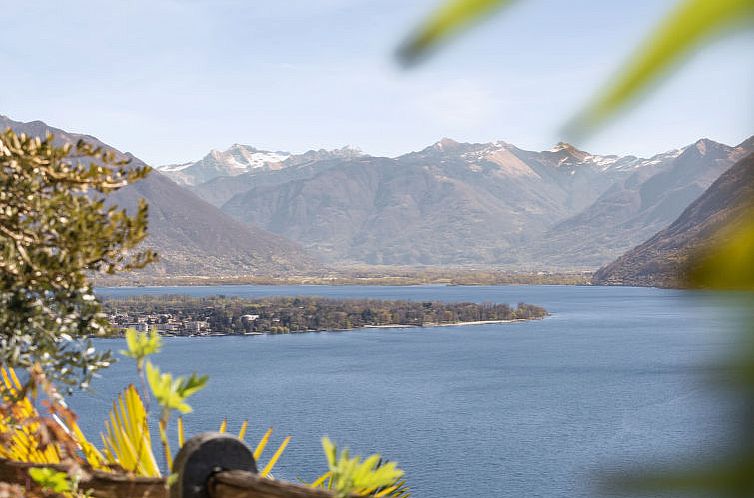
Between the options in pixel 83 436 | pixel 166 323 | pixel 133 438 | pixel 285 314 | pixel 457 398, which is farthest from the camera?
pixel 285 314

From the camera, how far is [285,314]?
84.6 m

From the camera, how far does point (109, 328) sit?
12.3 feet

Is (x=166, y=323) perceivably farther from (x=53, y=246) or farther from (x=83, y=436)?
(x=83, y=436)

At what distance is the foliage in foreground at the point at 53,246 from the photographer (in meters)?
3.19

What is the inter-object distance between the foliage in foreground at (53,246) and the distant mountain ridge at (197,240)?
164 metres

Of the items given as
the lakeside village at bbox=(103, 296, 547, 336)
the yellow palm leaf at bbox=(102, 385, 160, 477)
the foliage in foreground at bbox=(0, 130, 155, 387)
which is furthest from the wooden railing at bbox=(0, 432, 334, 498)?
the lakeside village at bbox=(103, 296, 547, 336)

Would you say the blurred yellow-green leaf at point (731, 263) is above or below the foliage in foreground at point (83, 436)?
above

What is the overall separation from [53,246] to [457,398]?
39.0 metres

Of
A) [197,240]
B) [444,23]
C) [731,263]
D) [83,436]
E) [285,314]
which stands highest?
[197,240]

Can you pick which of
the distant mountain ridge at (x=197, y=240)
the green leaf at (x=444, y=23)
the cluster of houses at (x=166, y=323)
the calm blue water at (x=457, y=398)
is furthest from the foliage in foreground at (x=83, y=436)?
the distant mountain ridge at (x=197, y=240)

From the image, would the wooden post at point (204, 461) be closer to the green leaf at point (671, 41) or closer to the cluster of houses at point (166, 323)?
the green leaf at point (671, 41)

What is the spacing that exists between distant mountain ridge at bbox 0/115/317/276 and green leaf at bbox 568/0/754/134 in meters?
167

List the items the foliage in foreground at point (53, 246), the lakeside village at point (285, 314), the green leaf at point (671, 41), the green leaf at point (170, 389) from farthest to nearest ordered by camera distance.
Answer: the lakeside village at point (285, 314)
the foliage in foreground at point (53, 246)
the green leaf at point (170, 389)
the green leaf at point (671, 41)

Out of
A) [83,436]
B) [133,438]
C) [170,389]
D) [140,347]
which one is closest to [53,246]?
[83,436]
